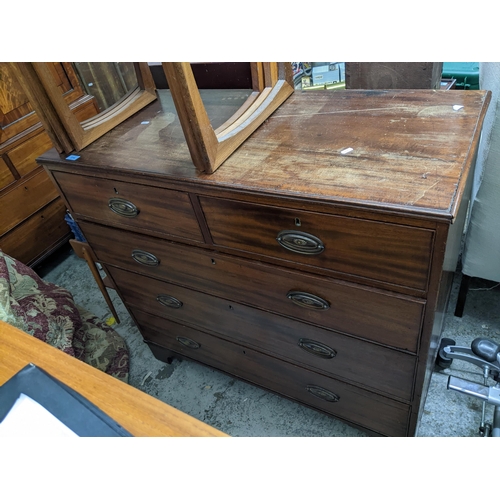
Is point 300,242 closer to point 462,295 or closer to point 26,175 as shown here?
point 462,295

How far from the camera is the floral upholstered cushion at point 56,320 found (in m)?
1.42

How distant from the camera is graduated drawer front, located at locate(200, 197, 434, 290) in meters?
0.71

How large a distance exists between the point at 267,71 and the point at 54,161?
24.8 inches

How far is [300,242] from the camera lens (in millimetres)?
826

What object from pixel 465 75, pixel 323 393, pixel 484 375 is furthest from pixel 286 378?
pixel 465 75

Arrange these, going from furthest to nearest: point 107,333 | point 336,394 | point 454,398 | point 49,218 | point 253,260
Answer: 1. point 49,218
2. point 107,333
3. point 454,398
4. point 336,394
5. point 253,260

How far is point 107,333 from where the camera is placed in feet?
5.98

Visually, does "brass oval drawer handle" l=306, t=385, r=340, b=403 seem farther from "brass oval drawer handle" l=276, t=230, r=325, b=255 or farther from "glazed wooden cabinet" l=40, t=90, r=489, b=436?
"brass oval drawer handle" l=276, t=230, r=325, b=255

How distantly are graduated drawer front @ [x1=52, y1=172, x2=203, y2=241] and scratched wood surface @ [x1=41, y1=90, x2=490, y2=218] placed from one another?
Result: 0.06 meters

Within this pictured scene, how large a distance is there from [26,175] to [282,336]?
1.70 m

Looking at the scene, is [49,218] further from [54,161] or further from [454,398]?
[454,398]

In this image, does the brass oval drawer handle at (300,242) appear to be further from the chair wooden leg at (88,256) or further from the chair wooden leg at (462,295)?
the chair wooden leg at (88,256)

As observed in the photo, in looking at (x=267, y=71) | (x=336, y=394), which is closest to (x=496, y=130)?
(x=267, y=71)
